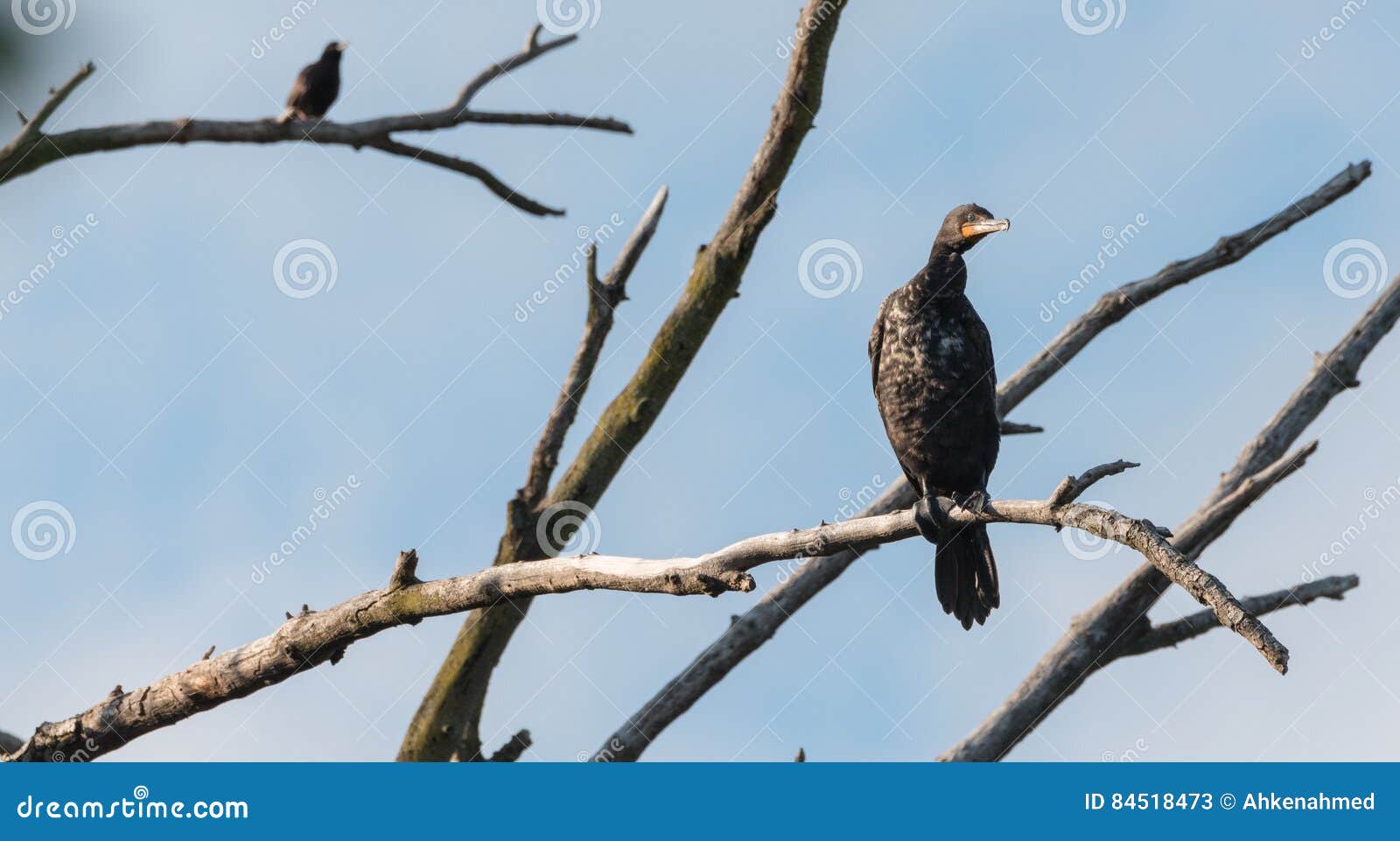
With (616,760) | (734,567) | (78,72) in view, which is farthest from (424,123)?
(616,760)

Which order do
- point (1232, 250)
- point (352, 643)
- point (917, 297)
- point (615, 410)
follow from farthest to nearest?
1. point (1232, 250)
2. point (615, 410)
3. point (917, 297)
4. point (352, 643)

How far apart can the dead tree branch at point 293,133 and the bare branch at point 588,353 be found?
148 cm

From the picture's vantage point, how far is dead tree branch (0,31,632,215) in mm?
3939

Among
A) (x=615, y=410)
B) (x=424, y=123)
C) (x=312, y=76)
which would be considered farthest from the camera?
(x=312, y=76)

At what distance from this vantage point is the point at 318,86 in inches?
324

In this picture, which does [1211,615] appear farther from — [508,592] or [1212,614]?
[508,592]

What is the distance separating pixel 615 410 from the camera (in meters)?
7.09

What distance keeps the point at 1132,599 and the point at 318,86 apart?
19.0ft

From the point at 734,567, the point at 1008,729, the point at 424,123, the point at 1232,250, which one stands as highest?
the point at 424,123

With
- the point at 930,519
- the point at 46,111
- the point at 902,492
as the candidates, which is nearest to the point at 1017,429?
the point at 902,492

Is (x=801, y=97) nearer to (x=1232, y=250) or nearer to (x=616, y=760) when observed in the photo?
(x=1232, y=250)

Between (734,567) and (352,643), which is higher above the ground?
(352,643)

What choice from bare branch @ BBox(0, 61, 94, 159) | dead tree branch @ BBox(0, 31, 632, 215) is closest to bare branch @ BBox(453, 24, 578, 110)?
dead tree branch @ BBox(0, 31, 632, 215)

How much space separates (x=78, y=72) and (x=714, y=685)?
4.77 metres
